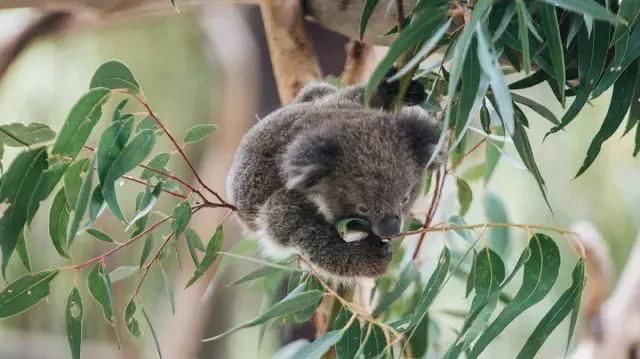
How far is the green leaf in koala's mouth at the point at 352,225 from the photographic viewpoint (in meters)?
1.22

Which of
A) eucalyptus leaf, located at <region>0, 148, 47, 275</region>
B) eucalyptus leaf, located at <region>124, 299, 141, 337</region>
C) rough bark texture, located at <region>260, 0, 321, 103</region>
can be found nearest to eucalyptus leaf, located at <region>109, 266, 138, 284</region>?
eucalyptus leaf, located at <region>124, 299, 141, 337</region>

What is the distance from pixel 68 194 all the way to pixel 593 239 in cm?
171

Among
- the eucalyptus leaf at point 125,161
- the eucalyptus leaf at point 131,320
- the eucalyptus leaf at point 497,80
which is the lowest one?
the eucalyptus leaf at point 131,320

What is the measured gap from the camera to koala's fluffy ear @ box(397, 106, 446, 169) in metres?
1.23

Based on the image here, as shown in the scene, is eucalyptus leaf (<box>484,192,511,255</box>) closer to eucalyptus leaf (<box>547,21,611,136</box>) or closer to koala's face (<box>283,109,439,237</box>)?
koala's face (<box>283,109,439,237</box>)

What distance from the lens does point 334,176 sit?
48.2 inches

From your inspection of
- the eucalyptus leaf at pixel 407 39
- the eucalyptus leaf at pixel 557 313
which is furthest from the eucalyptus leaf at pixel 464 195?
the eucalyptus leaf at pixel 407 39

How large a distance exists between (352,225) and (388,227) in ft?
0.25

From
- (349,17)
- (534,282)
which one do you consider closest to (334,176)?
(534,282)

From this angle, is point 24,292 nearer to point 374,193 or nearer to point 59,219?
point 59,219

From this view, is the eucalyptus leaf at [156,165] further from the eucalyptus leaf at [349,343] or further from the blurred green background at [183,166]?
the blurred green background at [183,166]

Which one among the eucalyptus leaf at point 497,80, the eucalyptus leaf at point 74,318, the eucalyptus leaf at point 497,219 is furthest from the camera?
the eucalyptus leaf at point 497,219

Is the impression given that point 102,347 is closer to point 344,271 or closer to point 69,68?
point 69,68

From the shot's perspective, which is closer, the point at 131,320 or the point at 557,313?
the point at 557,313
